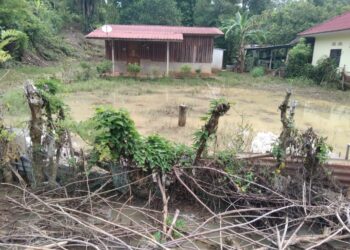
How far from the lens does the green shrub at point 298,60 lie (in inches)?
803

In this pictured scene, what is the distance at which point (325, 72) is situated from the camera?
18016 millimetres

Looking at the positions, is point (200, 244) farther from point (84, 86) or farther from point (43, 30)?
point (43, 30)

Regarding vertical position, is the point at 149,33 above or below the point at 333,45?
above

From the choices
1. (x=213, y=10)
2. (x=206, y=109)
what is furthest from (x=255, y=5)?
(x=206, y=109)

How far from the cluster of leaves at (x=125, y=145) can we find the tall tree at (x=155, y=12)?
2612 centimetres

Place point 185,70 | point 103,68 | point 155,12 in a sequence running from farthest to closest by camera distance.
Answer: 1. point 155,12
2. point 185,70
3. point 103,68

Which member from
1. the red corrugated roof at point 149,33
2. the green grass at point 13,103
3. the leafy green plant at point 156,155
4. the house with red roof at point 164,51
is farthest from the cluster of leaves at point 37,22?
the leafy green plant at point 156,155

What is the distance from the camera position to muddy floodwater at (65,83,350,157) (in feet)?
27.6

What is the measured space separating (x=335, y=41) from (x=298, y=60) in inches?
102

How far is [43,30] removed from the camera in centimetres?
2248

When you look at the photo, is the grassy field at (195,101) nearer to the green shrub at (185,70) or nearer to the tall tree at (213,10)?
the green shrub at (185,70)

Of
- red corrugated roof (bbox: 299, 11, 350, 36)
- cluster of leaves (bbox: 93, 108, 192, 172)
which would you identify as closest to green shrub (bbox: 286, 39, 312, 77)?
red corrugated roof (bbox: 299, 11, 350, 36)

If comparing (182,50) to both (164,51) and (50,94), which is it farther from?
(50,94)

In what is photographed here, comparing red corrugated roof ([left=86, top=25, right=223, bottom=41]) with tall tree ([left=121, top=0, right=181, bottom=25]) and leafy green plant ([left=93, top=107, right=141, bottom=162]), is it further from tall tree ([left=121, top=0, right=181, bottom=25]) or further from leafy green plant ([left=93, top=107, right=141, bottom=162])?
leafy green plant ([left=93, top=107, right=141, bottom=162])
